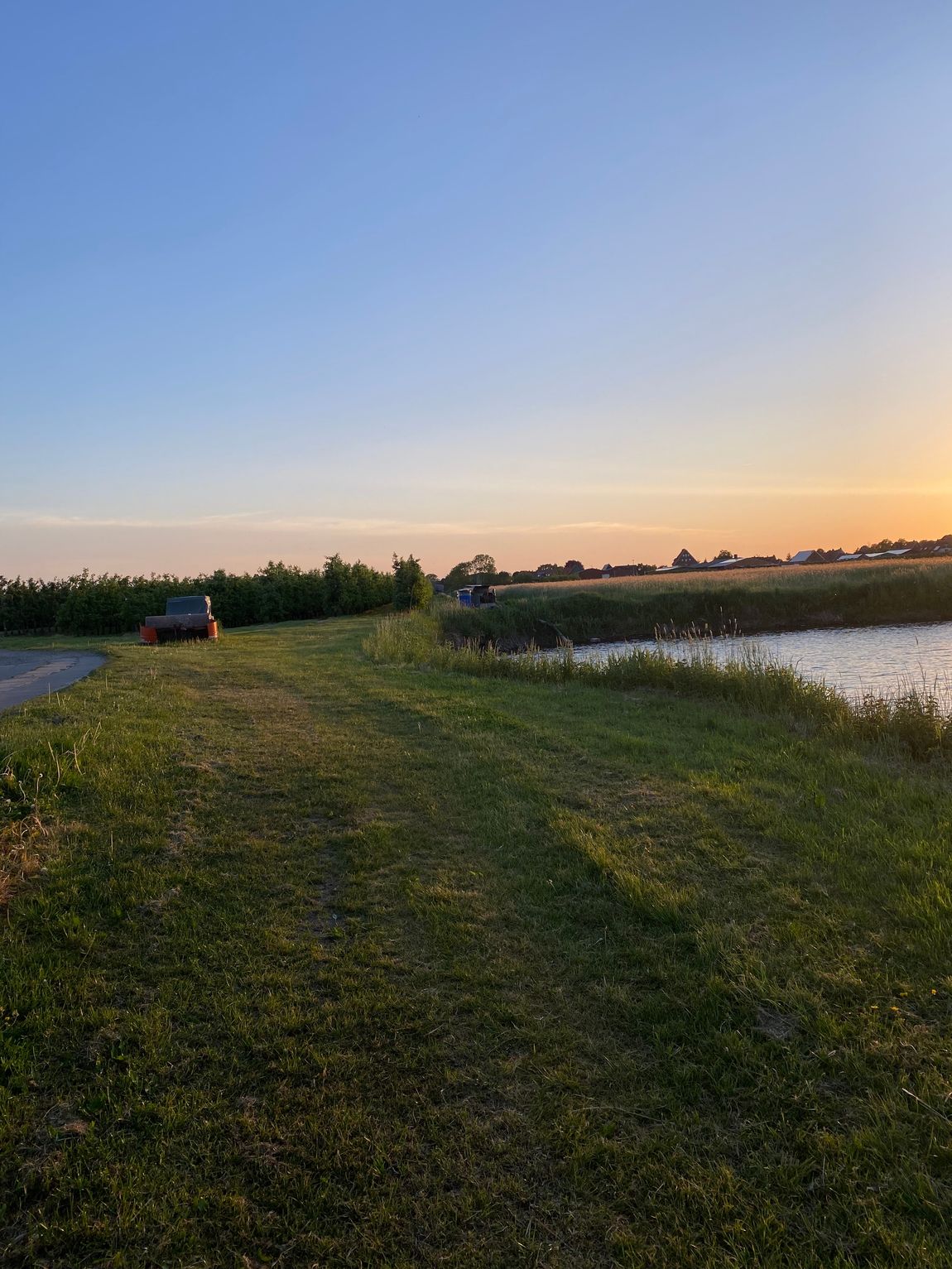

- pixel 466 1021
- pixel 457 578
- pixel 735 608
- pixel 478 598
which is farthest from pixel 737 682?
pixel 457 578

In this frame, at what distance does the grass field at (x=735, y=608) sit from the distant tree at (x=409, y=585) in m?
2.90

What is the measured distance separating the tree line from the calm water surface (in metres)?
22.7

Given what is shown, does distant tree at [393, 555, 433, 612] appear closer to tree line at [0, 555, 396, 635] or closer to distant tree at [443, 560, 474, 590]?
tree line at [0, 555, 396, 635]

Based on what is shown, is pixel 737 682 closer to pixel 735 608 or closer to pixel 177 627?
pixel 177 627

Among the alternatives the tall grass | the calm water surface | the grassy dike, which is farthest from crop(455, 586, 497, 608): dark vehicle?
the grassy dike

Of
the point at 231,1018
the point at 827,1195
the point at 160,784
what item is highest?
the point at 160,784

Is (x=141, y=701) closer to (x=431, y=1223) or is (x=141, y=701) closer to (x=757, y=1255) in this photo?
(x=431, y=1223)

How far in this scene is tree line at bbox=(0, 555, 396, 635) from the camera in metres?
40.0

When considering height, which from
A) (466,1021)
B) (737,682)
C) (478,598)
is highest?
(478,598)

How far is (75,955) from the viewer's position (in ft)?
12.8

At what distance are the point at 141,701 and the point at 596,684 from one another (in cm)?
904

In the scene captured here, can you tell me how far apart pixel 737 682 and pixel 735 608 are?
108 feet

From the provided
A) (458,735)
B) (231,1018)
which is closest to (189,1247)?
(231,1018)

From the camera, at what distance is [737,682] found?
43.5 ft
